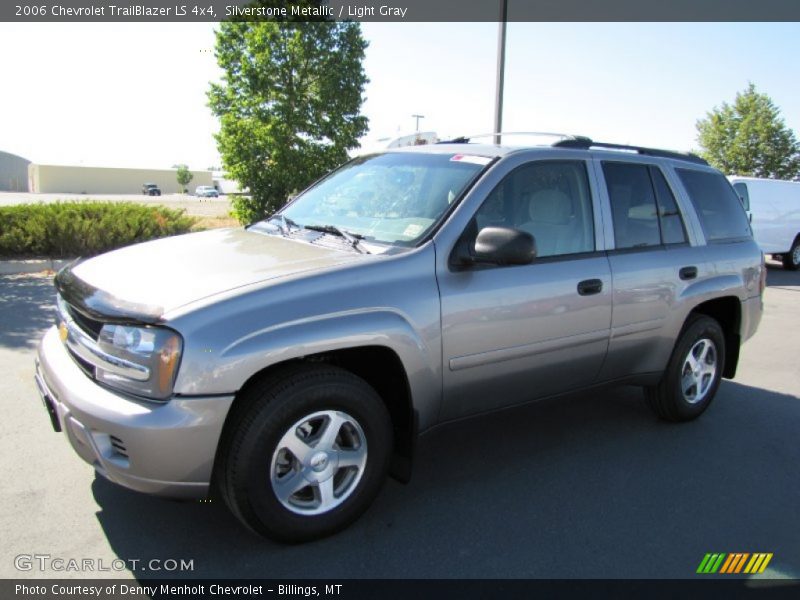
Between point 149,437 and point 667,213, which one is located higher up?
point 667,213

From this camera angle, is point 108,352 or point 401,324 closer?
point 108,352

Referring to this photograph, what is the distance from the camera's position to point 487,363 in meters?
3.38

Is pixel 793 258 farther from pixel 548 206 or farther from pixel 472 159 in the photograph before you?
pixel 472 159

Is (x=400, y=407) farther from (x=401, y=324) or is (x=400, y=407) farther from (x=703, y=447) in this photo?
(x=703, y=447)

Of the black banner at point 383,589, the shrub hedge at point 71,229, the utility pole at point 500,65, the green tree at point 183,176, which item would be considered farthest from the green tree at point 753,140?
the green tree at point 183,176

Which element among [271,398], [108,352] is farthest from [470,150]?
[108,352]

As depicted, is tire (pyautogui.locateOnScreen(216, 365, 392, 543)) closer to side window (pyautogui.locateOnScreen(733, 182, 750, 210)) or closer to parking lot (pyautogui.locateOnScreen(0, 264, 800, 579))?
parking lot (pyautogui.locateOnScreen(0, 264, 800, 579))

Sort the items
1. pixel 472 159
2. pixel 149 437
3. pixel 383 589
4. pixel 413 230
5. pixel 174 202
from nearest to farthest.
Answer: pixel 149 437, pixel 383 589, pixel 413 230, pixel 472 159, pixel 174 202

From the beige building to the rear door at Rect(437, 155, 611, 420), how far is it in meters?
80.6

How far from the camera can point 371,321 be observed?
2.94m

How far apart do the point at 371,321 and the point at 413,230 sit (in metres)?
0.67

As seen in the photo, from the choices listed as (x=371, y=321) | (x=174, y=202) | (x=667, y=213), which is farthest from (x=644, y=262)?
(x=174, y=202)

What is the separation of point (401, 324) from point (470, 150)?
4.58ft

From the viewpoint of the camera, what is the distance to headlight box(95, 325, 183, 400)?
8.37 ft
